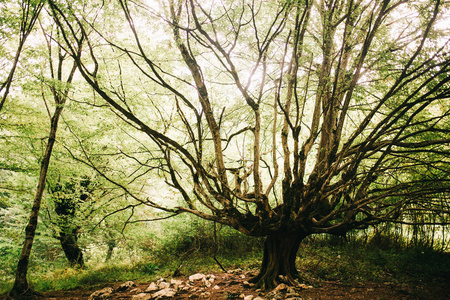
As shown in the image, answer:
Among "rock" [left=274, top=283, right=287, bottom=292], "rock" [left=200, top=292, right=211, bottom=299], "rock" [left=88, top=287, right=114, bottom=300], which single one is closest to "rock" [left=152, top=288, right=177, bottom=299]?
"rock" [left=200, top=292, right=211, bottom=299]

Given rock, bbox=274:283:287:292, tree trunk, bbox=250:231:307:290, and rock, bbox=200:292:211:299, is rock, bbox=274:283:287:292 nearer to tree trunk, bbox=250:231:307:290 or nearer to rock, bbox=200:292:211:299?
tree trunk, bbox=250:231:307:290

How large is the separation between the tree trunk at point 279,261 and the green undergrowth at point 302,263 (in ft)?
2.57

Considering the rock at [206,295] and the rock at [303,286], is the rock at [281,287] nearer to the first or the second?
the rock at [303,286]

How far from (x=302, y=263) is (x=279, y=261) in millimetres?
2515

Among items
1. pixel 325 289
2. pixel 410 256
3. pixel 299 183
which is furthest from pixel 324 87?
pixel 410 256

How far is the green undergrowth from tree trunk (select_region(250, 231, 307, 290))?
0.78 m

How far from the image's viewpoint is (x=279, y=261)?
400cm

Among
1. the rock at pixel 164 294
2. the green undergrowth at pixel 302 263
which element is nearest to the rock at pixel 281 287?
the green undergrowth at pixel 302 263

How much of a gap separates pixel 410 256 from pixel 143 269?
7721 millimetres

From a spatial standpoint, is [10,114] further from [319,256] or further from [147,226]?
[319,256]

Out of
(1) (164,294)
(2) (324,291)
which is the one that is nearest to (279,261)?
(2) (324,291)

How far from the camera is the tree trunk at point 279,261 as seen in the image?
12.6ft

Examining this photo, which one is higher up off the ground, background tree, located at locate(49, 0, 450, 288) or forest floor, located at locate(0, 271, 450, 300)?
background tree, located at locate(49, 0, 450, 288)

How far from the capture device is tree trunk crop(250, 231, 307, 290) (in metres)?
3.86
